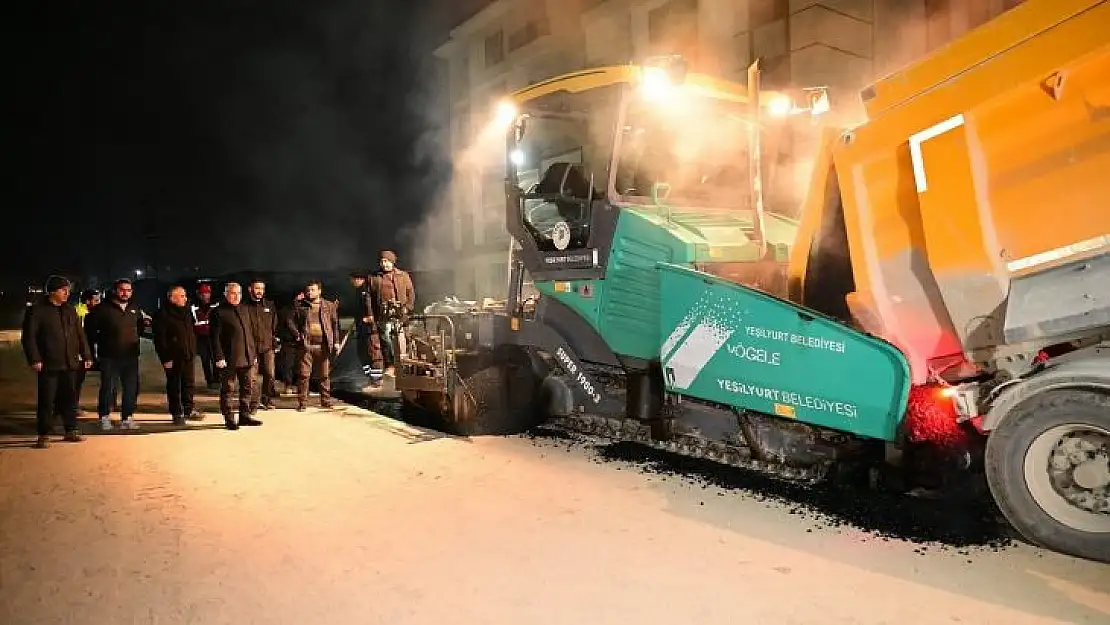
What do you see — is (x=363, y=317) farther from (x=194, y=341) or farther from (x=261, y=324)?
(x=194, y=341)

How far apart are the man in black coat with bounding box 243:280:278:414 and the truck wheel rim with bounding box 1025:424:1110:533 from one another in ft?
23.4

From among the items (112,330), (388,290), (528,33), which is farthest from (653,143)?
(528,33)

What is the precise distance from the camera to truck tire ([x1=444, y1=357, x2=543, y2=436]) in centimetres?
671

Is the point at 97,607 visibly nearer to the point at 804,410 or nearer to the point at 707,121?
the point at 804,410

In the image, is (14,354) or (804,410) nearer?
(804,410)

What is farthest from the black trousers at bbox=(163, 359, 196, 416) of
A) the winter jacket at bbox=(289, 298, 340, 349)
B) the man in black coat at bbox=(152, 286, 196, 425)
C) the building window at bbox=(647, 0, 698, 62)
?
the building window at bbox=(647, 0, 698, 62)

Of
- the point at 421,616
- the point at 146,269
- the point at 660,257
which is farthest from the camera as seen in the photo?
the point at 146,269

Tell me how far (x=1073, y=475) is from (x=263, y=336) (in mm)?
7464

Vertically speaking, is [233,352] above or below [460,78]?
below

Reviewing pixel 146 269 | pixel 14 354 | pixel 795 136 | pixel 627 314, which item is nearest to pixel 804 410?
pixel 627 314

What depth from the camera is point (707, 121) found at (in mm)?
5773

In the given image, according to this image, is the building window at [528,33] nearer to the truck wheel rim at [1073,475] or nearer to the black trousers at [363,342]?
the black trousers at [363,342]

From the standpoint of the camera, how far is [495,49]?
24.9 meters

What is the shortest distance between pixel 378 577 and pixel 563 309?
3046 mm
